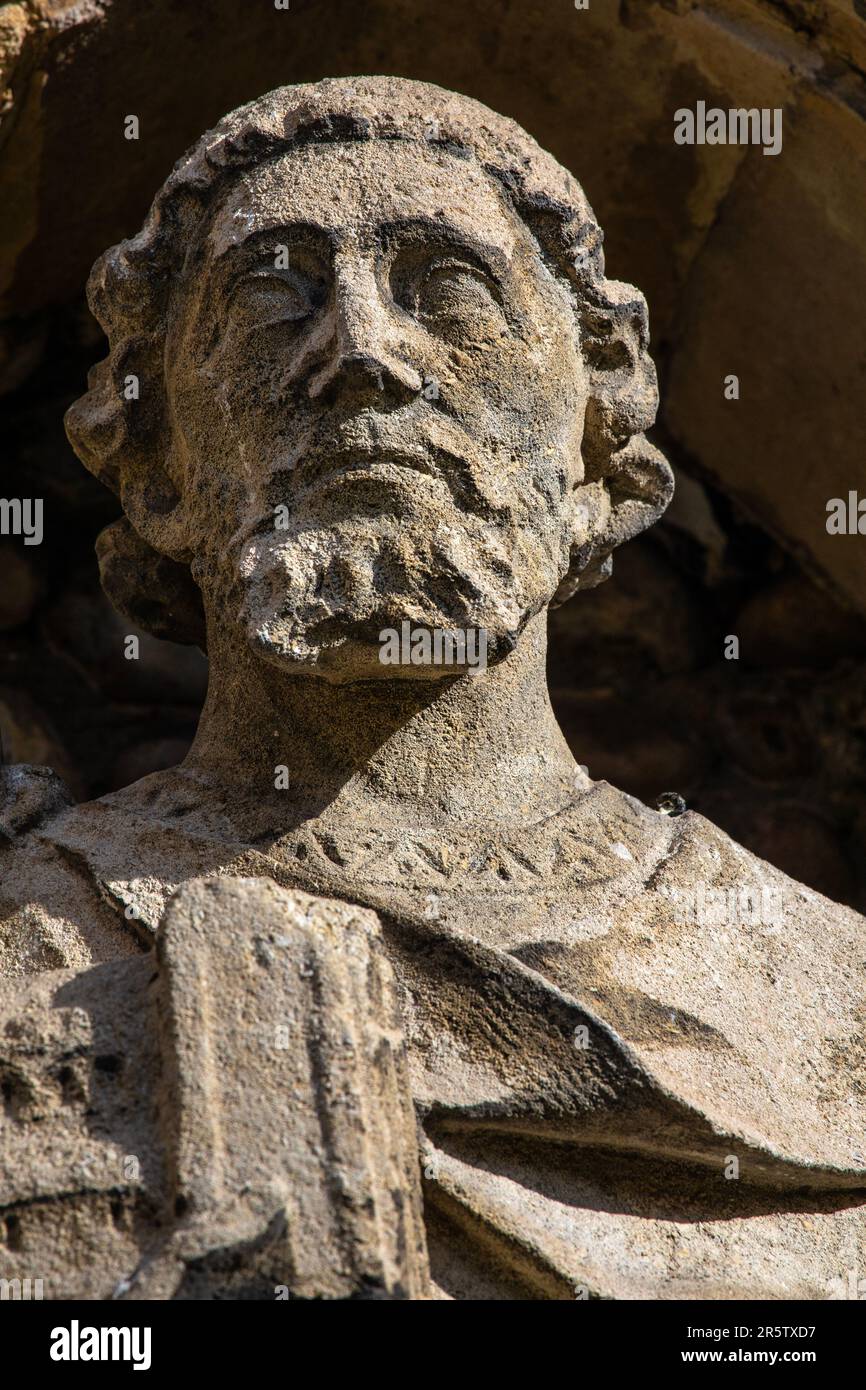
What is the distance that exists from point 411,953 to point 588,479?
1046 millimetres

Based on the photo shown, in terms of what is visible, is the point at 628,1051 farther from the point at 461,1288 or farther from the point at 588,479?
the point at 588,479

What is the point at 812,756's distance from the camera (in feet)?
15.1

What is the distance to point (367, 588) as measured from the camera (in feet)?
9.68

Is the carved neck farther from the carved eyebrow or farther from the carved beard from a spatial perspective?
the carved eyebrow

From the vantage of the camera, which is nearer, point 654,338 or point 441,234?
point 441,234

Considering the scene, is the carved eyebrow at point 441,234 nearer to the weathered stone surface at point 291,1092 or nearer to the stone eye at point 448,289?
the stone eye at point 448,289

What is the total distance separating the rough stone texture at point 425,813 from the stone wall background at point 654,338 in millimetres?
719

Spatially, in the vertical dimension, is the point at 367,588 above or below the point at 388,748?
above

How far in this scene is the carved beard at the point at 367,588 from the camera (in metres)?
2.95

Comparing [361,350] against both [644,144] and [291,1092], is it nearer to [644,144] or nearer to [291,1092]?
[291,1092]

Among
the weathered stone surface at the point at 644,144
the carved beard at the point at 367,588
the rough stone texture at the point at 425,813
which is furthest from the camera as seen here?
the weathered stone surface at the point at 644,144

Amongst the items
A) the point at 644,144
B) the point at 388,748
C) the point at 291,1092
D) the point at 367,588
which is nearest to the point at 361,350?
the point at 367,588

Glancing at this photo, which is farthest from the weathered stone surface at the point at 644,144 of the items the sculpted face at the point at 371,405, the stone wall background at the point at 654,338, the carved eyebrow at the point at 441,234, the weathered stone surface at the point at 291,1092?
the weathered stone surface at the point at 291,1092

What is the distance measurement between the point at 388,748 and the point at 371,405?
54 cm
